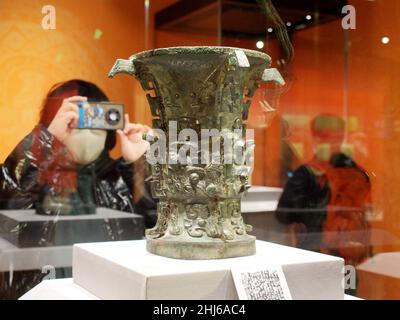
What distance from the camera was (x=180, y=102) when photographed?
6.86 ft

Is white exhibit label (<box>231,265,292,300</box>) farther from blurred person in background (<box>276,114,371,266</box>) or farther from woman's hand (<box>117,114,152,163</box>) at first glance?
woman's hand (<box>117,114,152,163</box>)

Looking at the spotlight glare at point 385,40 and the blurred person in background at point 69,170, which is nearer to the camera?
the spotlight glare at point 385,40

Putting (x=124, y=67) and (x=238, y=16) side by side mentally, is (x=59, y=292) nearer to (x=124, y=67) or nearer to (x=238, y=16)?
(x=124, y=67)

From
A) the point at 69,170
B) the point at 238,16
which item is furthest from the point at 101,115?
the point at 238,16

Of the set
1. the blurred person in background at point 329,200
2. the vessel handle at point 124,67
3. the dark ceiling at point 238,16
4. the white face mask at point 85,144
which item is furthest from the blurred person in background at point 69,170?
the vessel handle at point 124,67

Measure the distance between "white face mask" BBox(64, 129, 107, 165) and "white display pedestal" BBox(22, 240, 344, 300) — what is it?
3.45 feet

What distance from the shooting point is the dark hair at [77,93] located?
3139 mm

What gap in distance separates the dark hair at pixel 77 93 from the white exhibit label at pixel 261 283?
1686mm

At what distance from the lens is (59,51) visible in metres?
3.19

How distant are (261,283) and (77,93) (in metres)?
1.79

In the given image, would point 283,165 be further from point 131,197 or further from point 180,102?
point 180,102

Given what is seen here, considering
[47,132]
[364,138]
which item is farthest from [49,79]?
[364,138]

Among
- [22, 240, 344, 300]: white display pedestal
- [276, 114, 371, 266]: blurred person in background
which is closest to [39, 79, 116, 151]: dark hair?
[22, 240, 344, 300]: white display pedestal

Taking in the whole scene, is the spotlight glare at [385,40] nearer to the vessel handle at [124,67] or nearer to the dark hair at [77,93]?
the vessel handle at [124,67]
